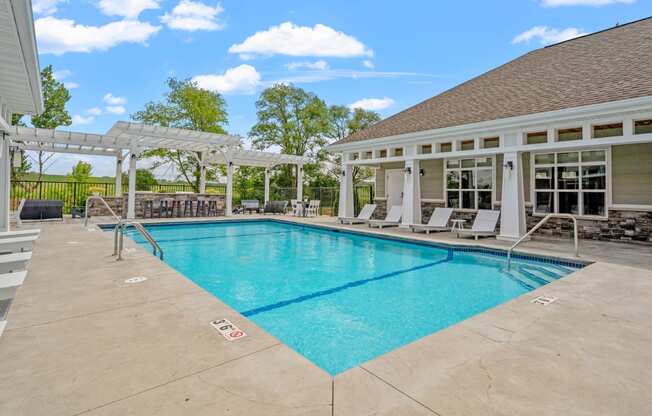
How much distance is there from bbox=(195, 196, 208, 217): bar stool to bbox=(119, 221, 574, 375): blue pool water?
15.8 ft

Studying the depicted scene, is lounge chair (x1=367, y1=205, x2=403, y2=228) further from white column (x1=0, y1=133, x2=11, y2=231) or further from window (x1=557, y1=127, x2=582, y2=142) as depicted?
white column (x1=0, y1=133, x2=11, y2=231)

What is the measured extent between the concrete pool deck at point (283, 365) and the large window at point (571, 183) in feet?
23.1

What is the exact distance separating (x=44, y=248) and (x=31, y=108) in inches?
156

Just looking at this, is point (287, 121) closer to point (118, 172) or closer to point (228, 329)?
point (118, 172)

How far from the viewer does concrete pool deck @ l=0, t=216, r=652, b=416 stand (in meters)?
1.89

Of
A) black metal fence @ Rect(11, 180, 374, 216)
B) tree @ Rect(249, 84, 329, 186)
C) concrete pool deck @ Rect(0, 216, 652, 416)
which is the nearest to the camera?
concrete pool deck @ Rect(0, 216, 652, 416)

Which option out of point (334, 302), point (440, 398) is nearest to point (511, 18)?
point (334, 302)

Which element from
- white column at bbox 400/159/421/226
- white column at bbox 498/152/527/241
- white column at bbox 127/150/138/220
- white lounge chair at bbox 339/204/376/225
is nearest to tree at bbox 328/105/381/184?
white lounge chair at bbox 339/204/376/225

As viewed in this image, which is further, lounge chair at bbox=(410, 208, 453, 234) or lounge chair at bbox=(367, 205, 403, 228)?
lounge chair at bbox=(367, 205, 403, 228)

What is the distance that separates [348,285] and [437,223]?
21.3ft

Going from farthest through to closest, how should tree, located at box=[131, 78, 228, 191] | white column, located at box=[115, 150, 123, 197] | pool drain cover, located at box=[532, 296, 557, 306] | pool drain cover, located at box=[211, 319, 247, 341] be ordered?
tree, located at box=[131, 78, 228, 191] < white column, located at box=[115, 150, 123, 197] < pool drain cover, located at box=[532, 296, 557, 306] < pool drain cover, located at box=[211, 319, 247, 341]

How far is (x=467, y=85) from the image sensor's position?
563 inches

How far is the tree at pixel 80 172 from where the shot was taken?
17.9m

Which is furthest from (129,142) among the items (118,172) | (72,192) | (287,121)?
(287,121)
